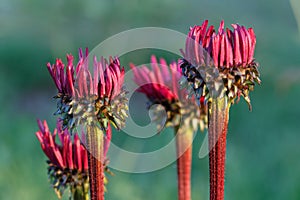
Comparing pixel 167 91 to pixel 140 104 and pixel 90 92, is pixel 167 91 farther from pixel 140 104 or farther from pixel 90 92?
pixel 140 104

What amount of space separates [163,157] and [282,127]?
1.13 m

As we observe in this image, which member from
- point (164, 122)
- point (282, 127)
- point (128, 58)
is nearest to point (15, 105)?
point (128, 58)

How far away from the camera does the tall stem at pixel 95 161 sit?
95 centimetres

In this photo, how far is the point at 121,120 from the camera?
95 centimetres

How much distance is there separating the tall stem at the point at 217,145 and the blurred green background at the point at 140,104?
481mm

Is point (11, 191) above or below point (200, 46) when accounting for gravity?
above

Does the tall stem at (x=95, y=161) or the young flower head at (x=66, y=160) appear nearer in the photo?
the tall stem at (x=95, y=161)

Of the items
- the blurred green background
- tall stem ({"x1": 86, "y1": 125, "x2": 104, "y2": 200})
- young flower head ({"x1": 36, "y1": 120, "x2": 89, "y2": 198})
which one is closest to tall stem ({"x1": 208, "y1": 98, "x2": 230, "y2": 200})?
tall stem ({"x1": 86, "y1": 125, "x2": 104, "y2": 200})

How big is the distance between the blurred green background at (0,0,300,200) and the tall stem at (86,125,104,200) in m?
0.57

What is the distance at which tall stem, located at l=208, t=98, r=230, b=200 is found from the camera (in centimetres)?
92

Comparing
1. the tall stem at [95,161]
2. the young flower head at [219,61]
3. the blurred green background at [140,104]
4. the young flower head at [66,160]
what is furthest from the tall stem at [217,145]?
the blurred green background at [140,104]

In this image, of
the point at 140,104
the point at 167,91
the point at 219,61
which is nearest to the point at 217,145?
the point at 219,61

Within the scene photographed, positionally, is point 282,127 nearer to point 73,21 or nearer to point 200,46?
point 73,21

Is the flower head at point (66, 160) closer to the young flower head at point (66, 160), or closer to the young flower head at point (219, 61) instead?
the young flower head at point (66, 160)
